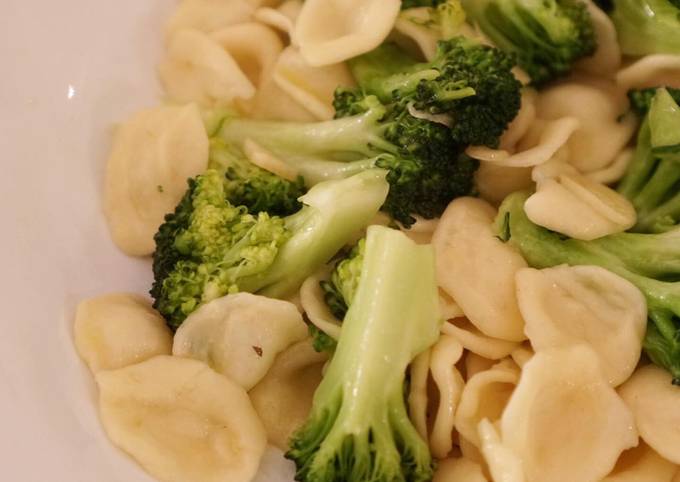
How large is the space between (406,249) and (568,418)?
1.19 ft

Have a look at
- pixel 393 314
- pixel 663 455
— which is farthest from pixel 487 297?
pixel 663 455

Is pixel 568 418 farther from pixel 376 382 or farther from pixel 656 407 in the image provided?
pixel 376 382

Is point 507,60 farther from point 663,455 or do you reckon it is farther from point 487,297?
point 663,455

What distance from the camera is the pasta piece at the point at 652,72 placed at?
1613 mm

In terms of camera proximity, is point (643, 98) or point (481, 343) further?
point (643, 98)

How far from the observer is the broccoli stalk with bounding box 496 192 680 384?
137 cm

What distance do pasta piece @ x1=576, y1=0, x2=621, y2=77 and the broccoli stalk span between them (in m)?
0.42

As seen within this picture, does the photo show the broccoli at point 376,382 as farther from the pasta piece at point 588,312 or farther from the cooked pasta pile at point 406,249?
the pasta piece at point 588,312

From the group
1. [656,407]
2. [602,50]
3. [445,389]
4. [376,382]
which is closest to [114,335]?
[376,382]

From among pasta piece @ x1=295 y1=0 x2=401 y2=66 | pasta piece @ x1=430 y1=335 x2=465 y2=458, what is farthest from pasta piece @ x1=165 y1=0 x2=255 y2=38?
pasta piece @ x1=430 y1=335 x2=465 y2=458

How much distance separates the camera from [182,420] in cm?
134

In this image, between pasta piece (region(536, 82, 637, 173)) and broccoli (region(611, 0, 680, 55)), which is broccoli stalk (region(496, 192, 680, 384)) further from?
broccoli (region(611, 0, 680, 55))

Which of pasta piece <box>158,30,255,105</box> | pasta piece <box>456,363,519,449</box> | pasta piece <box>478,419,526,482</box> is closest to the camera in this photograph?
pasta piece <box>478,419,526,482</box>

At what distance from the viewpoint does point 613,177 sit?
1594 mm
